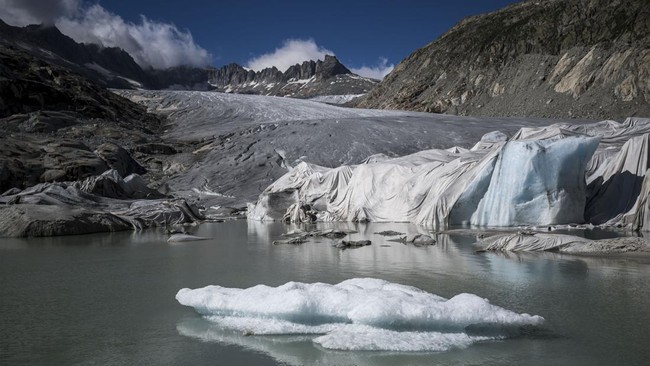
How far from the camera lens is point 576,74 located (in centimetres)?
4419

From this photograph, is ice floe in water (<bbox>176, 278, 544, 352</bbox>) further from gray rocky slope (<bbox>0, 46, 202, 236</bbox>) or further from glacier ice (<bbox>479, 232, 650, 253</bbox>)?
gray rocky slope (<bbox>0, 46, 202, 236</bbox>)

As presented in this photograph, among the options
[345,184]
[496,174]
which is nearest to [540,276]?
[496,174]

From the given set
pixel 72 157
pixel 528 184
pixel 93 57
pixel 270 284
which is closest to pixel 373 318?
pixel 270 284

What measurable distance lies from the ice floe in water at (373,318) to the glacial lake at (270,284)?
11 cm

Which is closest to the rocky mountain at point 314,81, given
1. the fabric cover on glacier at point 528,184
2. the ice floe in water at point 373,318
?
the fabric cover on glacier at point 528,184

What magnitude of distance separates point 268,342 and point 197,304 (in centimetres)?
104

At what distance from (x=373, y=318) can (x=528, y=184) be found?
9294 mm

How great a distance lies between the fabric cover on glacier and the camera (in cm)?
1173

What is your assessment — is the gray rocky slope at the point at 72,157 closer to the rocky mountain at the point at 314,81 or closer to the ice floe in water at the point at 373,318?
the ice floe in water at the point at 373,318

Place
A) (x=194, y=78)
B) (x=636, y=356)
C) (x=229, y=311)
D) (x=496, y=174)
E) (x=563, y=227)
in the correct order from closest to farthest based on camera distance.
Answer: (x=636, y=356), (x=229, y=311), (x=563, y=227), (x=496, y=174), (x=194, y=78)

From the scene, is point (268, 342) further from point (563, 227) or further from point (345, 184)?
point (345, 184)

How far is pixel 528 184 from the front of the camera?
39.4ft

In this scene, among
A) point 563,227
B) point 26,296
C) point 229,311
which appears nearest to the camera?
point 229,311

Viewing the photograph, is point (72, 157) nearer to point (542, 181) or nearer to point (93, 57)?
point (542, 181)
